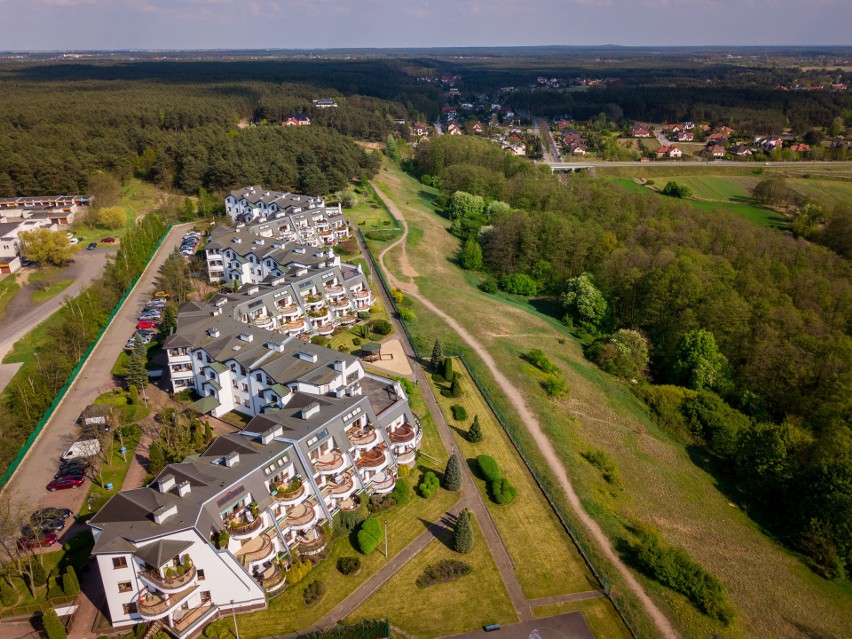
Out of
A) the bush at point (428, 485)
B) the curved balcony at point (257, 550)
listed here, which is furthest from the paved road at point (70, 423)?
the bush at point (428, 485)

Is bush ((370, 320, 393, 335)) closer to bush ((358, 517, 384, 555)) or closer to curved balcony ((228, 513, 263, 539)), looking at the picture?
bush ((358, 517, 384, 555))

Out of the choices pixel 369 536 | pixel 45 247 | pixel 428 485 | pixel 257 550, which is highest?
pixel 45 247

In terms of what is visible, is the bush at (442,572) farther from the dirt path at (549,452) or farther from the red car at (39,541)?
the red car at (39,541)

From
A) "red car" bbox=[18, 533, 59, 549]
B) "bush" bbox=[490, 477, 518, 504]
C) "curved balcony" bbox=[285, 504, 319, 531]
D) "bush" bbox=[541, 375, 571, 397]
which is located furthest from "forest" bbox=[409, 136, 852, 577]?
"red car" bbox=[18, 533, 59, 549]

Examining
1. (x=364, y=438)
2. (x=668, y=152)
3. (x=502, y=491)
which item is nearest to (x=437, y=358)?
(x=502, y=491)

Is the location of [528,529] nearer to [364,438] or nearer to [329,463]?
[364,438]

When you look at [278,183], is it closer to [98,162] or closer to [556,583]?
[98,162]
